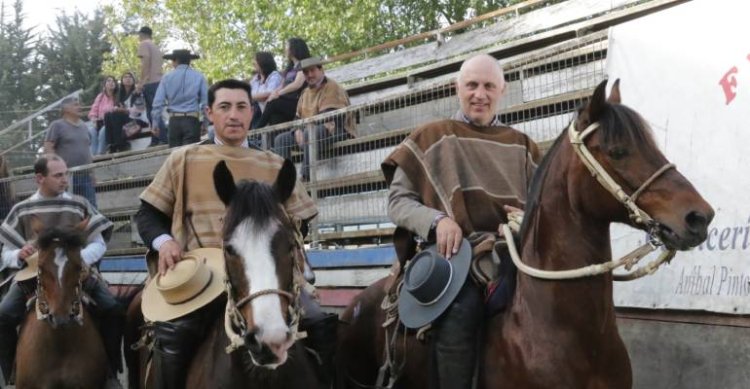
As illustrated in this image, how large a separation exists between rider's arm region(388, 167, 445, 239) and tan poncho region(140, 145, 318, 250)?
602 millimetres

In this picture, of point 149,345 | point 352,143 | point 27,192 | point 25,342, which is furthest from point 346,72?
point 149,345

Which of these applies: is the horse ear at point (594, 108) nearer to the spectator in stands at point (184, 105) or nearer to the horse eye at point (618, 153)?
the horse eye at point (618, 153)

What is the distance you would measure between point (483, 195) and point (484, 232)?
0.20 m

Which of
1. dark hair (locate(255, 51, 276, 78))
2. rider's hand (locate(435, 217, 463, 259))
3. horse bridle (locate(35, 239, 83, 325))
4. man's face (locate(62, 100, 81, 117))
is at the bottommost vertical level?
horse bridle (locate(35, 239, 83, 325))

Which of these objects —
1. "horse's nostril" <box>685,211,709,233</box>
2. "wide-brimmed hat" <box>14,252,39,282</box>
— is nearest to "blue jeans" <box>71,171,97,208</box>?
"wide-brimmed hat" <box>14,252,39,282</box>

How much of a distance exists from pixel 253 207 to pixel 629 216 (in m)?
1.74

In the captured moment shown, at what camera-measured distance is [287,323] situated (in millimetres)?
4430

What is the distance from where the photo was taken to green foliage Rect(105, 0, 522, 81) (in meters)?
27.1

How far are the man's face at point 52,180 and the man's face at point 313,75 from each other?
389 cm

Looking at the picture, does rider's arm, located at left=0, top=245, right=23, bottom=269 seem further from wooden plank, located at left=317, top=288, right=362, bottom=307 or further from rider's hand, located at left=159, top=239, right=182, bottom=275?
rider's hand, located at left=159, top=239, right=182, bottom=275

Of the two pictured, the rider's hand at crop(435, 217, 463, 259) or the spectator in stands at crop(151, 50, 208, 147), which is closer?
the rider's hand at crop(435, 217, 463, 259)

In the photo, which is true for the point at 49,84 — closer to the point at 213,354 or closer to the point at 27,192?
the point at 27,192

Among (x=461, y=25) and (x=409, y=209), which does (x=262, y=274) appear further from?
(x=461, y=25)

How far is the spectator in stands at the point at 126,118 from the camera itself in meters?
18.4
